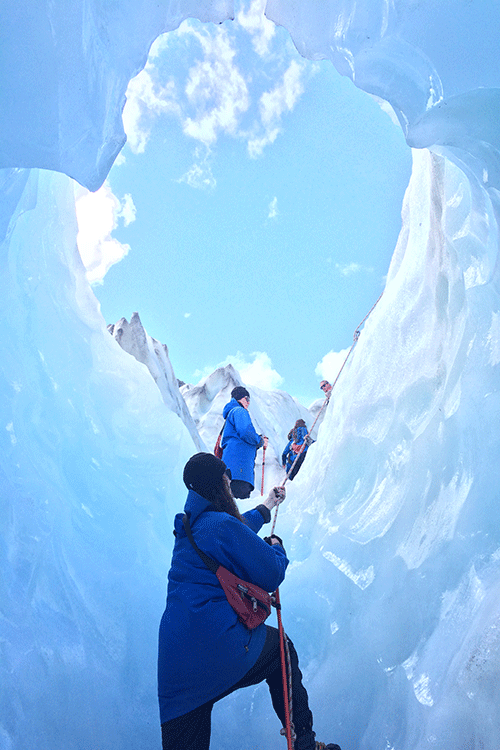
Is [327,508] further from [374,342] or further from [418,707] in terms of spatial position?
[418,707]

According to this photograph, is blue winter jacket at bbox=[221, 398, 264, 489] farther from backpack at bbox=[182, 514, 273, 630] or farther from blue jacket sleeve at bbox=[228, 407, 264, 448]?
backpack at bbox=[182, 514, 273, 630]

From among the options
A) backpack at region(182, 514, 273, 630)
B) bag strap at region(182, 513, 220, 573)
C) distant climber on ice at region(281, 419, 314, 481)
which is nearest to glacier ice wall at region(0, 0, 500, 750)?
backpack at region(182, 514, 273, 630)

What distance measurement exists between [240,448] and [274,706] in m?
2.34

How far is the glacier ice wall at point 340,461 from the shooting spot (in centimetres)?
194

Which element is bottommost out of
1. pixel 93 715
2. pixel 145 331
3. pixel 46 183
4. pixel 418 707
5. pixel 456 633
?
pixel 418 707

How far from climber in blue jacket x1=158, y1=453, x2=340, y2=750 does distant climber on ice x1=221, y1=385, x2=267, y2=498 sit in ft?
7.35

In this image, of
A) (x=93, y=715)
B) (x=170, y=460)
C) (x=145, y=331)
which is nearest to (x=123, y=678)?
(x=93, y=715)

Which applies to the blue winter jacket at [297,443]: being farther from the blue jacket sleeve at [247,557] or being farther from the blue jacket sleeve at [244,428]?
the blue jacket sleeve at [247,557]

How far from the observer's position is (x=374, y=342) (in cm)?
385

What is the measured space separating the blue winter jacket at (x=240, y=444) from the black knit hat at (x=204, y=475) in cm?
223

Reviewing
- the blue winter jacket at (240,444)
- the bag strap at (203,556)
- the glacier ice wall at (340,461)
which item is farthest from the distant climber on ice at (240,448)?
the bag strap at (203,556)

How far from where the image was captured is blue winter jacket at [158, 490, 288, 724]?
1.41 meters

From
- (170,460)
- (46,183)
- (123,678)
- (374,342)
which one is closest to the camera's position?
(123,678)

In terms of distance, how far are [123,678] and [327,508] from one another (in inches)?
74.7
